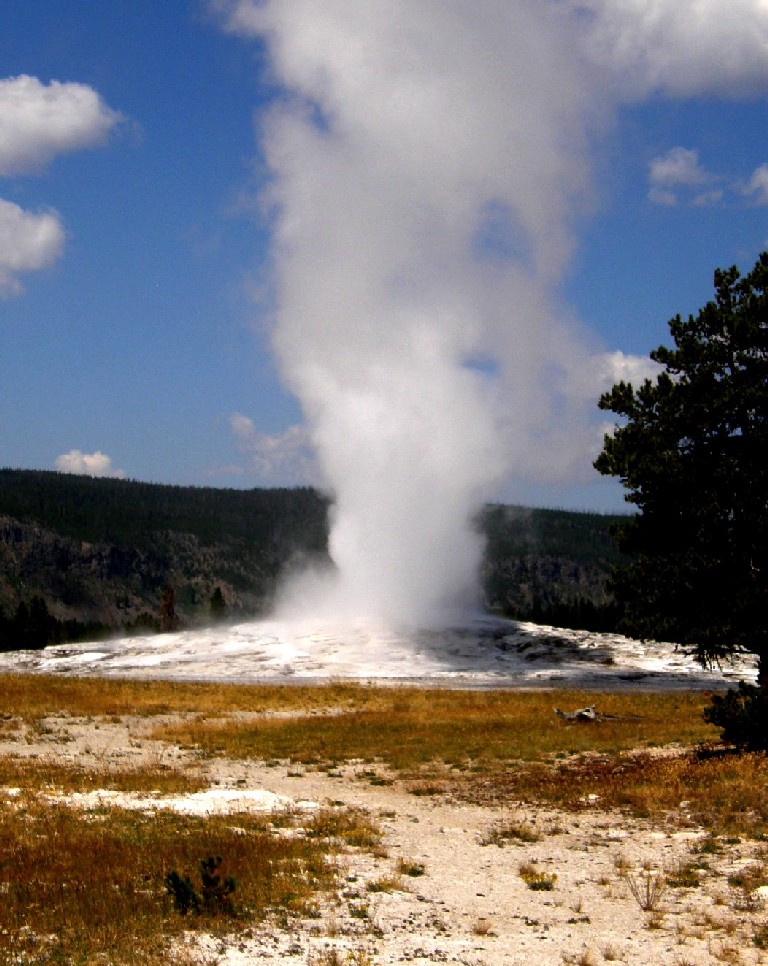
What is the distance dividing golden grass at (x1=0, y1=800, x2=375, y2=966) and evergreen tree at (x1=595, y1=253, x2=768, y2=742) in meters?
9.99

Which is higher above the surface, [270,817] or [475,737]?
[270,817]

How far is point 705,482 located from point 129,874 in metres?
16.5

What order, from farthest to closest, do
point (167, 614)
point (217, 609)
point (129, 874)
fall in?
point (217, 609) → point (167, 614) → point (129, 874)

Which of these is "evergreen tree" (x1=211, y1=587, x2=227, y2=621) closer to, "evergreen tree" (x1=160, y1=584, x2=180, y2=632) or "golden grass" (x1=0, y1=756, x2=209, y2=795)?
"evergreen tree" (x1=160, y1=584, x2=180, y2=632)

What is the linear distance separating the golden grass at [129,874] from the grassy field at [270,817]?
1.3 inches

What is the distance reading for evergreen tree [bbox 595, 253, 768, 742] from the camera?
22266 millimetres

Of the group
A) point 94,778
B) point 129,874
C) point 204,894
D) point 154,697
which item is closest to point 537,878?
point 204,894

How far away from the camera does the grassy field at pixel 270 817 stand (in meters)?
11.0

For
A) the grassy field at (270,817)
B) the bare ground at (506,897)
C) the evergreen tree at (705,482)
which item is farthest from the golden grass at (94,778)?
the evergreen tree at (705,482)

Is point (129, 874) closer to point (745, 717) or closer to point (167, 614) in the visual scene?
point (745, 717)

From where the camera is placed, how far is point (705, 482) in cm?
2298

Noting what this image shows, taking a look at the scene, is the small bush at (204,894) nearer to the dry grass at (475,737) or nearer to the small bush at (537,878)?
the small bush at (537,878)

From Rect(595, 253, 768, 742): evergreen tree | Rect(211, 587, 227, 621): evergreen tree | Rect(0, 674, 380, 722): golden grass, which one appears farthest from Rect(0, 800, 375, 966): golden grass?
Rect(211, 587, 227, 621): evergreen tree

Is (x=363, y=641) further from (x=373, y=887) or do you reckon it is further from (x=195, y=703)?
(x=373, y=887)
